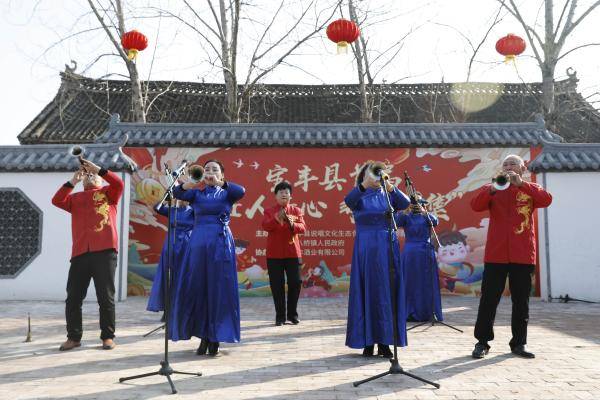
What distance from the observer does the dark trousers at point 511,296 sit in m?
4.52

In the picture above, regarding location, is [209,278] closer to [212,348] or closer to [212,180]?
[212,348]

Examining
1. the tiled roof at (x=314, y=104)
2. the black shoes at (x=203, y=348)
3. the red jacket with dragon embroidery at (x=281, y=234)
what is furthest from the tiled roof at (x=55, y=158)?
the tiled roof at (x=314, y=104)

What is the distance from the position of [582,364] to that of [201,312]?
10.0ft

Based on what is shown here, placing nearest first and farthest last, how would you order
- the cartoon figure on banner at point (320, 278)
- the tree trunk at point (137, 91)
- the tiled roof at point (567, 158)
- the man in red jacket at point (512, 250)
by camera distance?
the man in red jacket at point (512, 250)
the tiled roof at point (567, 158)
the cartoon figure on banner at point (320, 278)
the tree trunk at point (137, 91)

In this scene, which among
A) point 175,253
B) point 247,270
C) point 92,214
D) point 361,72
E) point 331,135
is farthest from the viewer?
point 361,72

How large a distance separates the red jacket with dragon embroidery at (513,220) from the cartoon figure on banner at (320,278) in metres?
4.60

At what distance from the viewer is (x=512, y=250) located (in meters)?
4.51

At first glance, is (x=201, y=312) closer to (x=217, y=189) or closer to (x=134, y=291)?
(x=217, y=189)

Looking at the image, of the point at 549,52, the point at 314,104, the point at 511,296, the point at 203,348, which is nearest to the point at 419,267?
the point at 511,296

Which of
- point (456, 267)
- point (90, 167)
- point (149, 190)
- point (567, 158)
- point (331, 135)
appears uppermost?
point (331, 135)

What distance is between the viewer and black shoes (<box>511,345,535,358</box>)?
173 inches

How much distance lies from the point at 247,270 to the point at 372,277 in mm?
4982

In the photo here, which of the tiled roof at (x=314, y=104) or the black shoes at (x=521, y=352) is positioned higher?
the tiled roof at (x=314, y=104)

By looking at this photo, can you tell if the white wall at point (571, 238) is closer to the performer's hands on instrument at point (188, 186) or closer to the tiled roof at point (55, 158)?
the performer's hands on instrument at point (188, 186)
